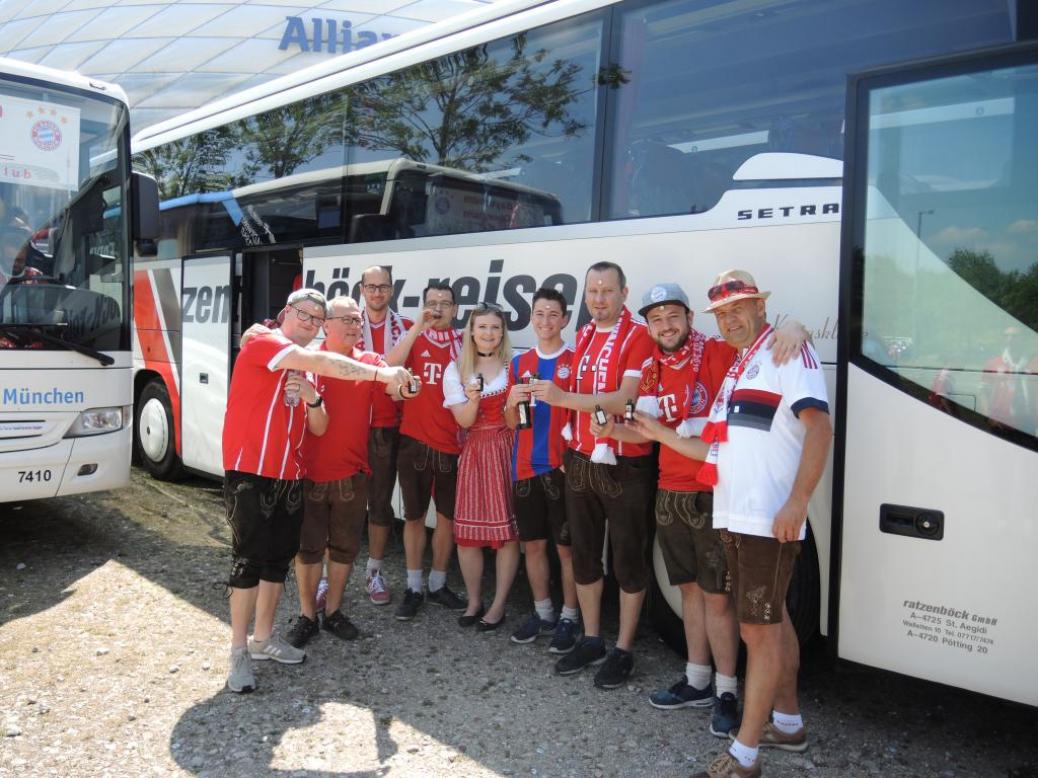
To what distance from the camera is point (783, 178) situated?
12.4 ft

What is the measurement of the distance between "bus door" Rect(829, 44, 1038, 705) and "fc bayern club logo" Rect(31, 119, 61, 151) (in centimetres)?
506

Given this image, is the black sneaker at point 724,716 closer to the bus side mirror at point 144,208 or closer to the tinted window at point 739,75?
the tinted window at point 739,75

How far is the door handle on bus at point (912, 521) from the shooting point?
10.6ft

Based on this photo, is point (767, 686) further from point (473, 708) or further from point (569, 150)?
point (569, 150)

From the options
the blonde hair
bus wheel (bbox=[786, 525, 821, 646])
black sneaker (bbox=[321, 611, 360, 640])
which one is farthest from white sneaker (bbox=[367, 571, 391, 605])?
bus wheel (bbox=[786, 525, 821, 646])

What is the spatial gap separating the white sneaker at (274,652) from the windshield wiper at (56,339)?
8.34 feet

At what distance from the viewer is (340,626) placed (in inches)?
184

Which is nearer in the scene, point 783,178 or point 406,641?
point 783,178

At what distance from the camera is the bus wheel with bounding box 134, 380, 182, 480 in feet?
26.9

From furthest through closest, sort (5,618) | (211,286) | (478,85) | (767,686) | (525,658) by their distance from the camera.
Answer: (211,286) → (478,85) → (5,618) → (525,658) → (767,686)

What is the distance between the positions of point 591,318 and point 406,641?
204cm

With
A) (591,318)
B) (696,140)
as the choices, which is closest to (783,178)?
(696,140)

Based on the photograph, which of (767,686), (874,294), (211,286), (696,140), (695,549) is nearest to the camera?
(767,686)

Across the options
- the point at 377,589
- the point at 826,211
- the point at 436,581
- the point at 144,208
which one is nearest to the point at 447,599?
the point at 436,581
